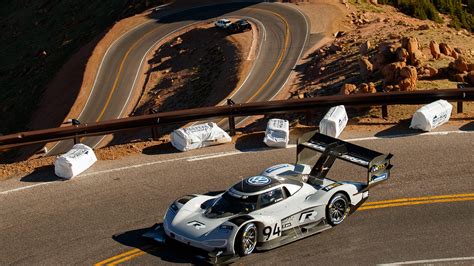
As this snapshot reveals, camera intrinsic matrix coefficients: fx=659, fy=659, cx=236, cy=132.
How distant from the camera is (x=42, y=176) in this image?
19531 millimetres

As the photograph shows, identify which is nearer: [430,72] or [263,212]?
[263,212]

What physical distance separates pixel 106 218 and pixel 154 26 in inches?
2092

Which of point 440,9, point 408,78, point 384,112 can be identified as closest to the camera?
point 384,112

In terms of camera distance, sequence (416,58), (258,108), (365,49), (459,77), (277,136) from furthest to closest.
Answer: (365,49) < (416,58) < (459,77) < (258,108) < (277,136)

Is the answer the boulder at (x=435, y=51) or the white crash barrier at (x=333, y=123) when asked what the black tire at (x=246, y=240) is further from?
the boulder at (x=435, y=51)

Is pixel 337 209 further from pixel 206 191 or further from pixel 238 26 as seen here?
pixel 238 26

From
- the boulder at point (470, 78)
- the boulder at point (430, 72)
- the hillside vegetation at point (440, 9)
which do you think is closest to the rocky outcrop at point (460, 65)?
the boulder at point (430, 72)

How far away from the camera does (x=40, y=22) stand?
7650 cm

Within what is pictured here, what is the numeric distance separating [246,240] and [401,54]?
16976 millimetres

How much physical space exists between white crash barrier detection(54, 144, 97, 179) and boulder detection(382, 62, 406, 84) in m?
13.2

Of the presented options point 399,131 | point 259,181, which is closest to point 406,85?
point 399,131

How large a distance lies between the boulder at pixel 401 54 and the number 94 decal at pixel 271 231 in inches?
628

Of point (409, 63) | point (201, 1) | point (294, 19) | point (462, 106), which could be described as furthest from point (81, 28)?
point (462, 106)

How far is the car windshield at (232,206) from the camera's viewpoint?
1466cm
